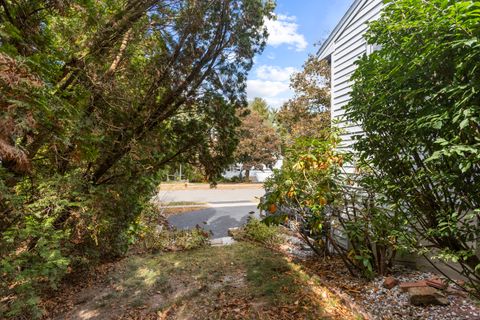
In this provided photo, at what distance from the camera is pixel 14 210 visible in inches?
112

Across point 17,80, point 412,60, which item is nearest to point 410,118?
point 412,60

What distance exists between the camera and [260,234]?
21.1 feet

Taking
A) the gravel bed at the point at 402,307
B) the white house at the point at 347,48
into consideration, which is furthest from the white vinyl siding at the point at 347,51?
the gravel bed at the point at 402,307

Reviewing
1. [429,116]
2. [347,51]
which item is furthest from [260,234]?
[429,116]

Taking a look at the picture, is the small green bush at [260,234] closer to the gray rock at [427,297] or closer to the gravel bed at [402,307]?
the gravel bed at [402,307]

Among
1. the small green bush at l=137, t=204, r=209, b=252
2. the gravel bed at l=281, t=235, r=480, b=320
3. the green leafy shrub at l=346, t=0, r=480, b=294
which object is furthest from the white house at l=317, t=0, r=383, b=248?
the small green bush at l=137, t=204, r=209, b=252

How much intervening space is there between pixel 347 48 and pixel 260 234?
187 inches

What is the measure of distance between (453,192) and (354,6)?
16.4 feet

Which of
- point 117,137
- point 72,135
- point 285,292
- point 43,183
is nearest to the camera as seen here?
point 72,135

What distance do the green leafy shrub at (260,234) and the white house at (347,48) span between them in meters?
2.32

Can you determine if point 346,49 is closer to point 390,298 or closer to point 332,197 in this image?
point 332,197

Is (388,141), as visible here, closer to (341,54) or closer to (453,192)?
(453,192)

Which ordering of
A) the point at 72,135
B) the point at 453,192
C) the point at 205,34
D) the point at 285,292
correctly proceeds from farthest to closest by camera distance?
the point at 205,34 < the point at 285,292 < the point at 72,135 < the point at 453,192

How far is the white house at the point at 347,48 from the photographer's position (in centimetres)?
529
